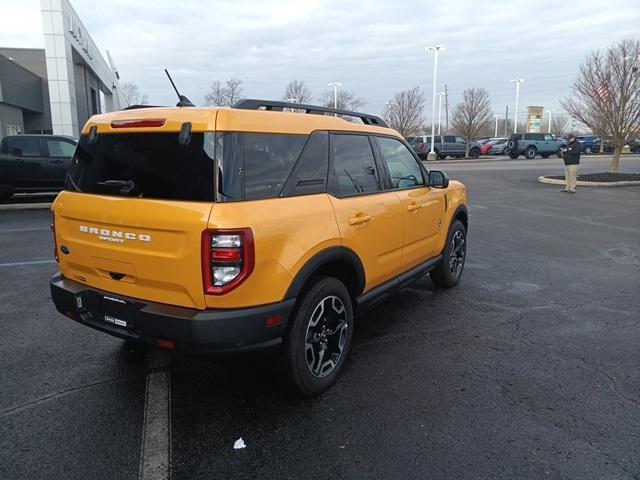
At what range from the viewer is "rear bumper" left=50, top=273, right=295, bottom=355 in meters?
2.69

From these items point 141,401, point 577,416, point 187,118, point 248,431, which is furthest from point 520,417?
point 187,118

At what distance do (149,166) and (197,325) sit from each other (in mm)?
1025

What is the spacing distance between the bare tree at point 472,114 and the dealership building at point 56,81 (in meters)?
29.0

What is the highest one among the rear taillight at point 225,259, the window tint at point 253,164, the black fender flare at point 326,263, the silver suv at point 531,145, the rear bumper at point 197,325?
the silver suv at point 531,145

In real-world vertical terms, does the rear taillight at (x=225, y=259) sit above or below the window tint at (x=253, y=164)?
below

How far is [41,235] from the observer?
351 inches

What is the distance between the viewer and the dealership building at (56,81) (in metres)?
19.1

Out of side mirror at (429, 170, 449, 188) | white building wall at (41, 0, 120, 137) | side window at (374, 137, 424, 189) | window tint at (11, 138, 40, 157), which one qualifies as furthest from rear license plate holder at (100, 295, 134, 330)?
white building wall at (41, 0, 120, 137)

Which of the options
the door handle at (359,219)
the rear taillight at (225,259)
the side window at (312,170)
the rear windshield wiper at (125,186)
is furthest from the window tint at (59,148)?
the rear taillight at (225,259)

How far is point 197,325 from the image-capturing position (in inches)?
105

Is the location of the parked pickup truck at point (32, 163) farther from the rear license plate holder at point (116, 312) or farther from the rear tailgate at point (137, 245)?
the rear license plate holder at point (116, 312)

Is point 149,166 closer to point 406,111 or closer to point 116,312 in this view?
point 116,312

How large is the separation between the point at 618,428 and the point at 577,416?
225mm

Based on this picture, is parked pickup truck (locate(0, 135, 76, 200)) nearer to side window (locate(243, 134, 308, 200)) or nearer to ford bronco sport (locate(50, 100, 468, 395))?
→ ford bronco sport (locate(50, 100, 468, 395))
